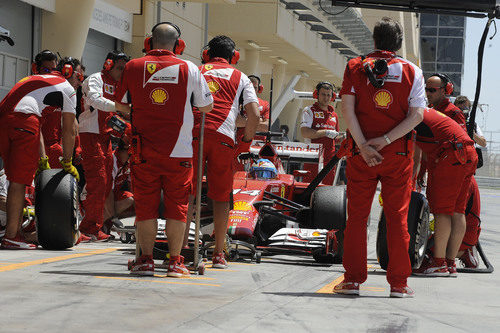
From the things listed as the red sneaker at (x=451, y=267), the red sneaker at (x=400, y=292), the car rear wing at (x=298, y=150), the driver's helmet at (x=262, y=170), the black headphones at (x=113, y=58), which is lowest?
the red sneaker at (x=451, y=267)

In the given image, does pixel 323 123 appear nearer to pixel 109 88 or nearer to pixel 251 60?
pixel 109 88

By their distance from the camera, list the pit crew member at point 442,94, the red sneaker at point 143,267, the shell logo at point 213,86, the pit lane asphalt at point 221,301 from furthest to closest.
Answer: the pit crew member at point 442,94 < the shell logo at point 213,86 < the red sneaker at point 143,267 < the pit lane asphalt at point 221,301

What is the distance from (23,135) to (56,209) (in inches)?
27.3

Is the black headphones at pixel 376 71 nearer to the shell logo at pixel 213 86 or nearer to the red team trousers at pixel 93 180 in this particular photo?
the shell logo at pixel 213 86

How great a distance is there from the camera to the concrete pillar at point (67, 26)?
1669 cm

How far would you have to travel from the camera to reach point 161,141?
20.7 ft

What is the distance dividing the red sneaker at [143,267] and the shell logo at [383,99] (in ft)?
6.10

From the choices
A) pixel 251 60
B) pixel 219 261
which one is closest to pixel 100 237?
pixel 219 261

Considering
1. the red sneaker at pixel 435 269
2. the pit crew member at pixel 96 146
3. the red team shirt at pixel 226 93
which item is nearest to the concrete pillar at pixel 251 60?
the pit crew member at pixel 96 146

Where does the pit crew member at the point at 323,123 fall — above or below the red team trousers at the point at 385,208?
above

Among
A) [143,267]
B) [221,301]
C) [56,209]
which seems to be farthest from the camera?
[56,209]

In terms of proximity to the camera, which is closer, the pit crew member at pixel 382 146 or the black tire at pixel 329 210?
the pit crew member at pixel 382 146

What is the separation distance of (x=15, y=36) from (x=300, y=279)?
10728 millimetres

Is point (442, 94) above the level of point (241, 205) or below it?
above
